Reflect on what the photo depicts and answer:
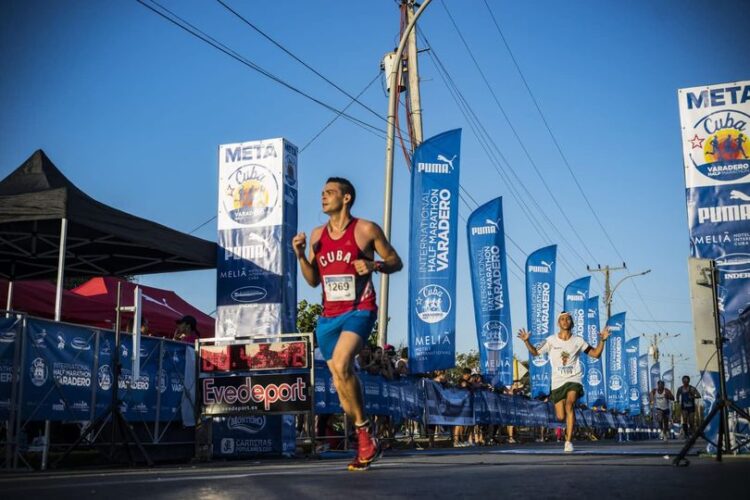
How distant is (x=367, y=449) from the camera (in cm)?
688

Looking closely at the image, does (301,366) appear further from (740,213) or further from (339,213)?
(740,213)

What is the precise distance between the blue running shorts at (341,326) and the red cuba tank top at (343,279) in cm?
5

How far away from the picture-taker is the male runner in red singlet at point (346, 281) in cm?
700

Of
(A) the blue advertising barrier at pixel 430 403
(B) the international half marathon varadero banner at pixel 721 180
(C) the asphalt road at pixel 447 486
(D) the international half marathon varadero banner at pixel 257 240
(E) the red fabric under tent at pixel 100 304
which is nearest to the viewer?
(C) the asphalt road at pixel 447 486

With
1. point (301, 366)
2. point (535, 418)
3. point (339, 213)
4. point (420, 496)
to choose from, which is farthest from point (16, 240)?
point (535, 418)

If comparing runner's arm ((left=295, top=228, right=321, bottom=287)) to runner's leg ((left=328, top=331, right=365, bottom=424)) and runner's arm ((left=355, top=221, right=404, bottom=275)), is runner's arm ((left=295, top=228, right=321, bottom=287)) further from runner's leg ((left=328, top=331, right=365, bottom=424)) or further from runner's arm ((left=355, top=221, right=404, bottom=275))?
runner's leg ((left=328, top=331, right=365, bottom=424))

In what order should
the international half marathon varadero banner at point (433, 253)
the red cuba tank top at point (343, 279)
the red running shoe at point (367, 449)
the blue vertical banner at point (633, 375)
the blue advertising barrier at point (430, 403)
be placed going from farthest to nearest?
the blue vertical banner at point (633, 375)
the international half marathon varadero banner at point (433, 253)
the blue advertising barrier at point (430, 403)
the red cuba tank top at point (343, 279)
the red running shoe at point (367, 449)

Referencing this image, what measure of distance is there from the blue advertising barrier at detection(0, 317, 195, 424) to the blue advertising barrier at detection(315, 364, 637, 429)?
7.93 ft

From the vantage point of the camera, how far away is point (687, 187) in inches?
448

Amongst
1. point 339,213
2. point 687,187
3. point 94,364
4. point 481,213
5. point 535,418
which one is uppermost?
point 481,213

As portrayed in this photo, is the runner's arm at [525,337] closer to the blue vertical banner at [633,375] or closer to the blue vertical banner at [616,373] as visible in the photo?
the blue vertical banner at [616,373]

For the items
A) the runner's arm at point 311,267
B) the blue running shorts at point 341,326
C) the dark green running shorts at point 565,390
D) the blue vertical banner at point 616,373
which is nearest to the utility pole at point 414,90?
Answer: the dark green running shorts at point 565,390

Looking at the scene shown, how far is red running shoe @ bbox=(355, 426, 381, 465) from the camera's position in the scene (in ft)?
22.6

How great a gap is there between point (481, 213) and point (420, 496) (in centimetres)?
1783
